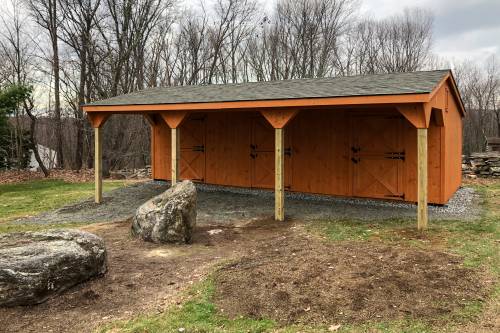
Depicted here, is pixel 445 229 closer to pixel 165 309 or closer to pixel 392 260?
pixel 392 260

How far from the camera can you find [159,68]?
25.5 meters

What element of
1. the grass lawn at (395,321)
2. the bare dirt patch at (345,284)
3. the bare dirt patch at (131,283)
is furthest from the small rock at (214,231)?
the grass lawn at (395,321)

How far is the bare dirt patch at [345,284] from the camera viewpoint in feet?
13.4

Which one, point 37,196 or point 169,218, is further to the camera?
point 37,196

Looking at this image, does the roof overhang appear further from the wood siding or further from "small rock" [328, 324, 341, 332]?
"small rock" [328, 324, 341, 332]

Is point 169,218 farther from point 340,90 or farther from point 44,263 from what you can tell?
point 340,90

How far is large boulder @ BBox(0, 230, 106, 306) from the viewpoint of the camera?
14.1 ft

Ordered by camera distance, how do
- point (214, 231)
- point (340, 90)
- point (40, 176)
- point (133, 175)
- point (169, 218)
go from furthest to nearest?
point (133, 175)
point (40, 176)
point (340, 90)
point (214, 231)
point (169, 218)

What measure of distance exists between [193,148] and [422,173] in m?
7.42

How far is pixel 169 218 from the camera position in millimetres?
6809

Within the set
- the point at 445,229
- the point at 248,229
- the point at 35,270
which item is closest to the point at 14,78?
the point at 248,229

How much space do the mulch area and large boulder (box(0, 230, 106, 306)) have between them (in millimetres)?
11925

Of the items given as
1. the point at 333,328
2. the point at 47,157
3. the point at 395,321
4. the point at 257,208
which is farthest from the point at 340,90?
the point at 47,157

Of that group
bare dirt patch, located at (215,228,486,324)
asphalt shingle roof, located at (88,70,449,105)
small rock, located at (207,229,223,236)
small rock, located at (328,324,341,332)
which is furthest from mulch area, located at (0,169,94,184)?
small rock, located at (328,324,341,332)
